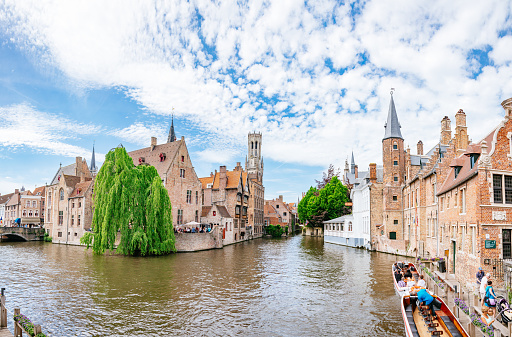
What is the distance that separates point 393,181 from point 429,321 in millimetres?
35629

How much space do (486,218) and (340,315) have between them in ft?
28.1

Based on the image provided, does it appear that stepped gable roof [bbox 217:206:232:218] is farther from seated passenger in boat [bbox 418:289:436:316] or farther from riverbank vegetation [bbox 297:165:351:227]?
seated passenger in boat [bbox 418:289:436:316]

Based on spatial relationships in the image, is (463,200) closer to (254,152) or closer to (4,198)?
(4,198)

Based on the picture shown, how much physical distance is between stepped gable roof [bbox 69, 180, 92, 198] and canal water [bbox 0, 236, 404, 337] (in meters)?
22.8

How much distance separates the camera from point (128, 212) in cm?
3653

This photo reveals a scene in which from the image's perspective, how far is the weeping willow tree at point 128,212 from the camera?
3566 centimetres

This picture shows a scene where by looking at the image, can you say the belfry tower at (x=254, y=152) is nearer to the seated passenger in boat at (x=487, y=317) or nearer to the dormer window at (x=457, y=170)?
the dormer window at (x=457, y=170)

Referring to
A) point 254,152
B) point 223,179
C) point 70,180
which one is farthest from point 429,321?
point 254,152

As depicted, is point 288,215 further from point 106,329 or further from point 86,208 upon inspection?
point 106,329

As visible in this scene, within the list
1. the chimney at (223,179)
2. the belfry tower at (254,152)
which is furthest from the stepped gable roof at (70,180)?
the belfry tower at (254,152)

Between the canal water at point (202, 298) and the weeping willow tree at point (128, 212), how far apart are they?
4.42 meters

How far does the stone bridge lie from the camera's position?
58.2 m

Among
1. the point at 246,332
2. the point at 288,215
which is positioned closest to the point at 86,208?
the point at 246,332

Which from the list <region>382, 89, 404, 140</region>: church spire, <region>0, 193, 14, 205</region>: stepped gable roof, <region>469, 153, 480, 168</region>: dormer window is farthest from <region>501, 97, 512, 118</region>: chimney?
<region>0, 193, 14, 205</region>: stepped gable roof
